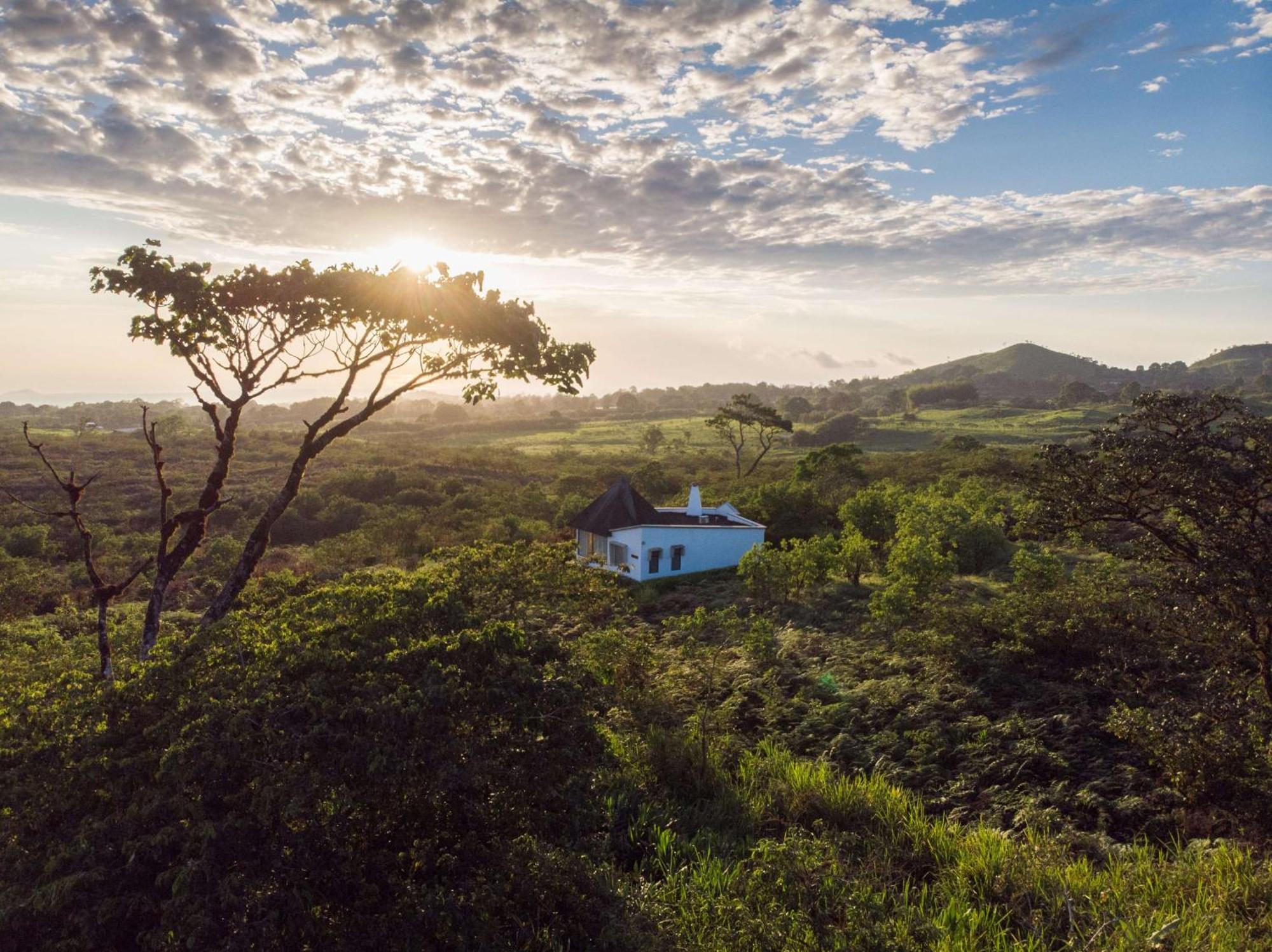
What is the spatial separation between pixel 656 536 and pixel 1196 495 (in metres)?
22.0

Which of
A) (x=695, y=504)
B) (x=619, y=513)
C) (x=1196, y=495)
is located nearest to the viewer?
(x=1196, y=495)

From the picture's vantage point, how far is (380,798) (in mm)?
5727

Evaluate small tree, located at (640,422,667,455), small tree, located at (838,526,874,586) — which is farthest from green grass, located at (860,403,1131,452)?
small tree, located at (838,526,874,586)

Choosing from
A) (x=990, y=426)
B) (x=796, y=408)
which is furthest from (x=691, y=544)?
(x=796, y=408)

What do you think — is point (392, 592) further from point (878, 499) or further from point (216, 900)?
point (878, 499)

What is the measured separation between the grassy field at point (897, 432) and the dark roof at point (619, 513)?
50978 mm

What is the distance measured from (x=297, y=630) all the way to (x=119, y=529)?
36.8 metres

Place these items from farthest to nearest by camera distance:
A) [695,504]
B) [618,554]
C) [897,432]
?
1. [897,432]
2. [695,504]
3. [618,554]

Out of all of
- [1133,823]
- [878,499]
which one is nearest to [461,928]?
[1133,823]

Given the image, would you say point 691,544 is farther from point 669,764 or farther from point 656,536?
point 669,764

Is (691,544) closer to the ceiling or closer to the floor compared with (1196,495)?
closer to the floor

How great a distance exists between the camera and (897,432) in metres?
104

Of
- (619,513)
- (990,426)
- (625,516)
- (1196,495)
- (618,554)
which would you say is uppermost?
(1196,495)

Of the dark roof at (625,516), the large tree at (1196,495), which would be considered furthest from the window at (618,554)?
the large tree at (1196,495)
